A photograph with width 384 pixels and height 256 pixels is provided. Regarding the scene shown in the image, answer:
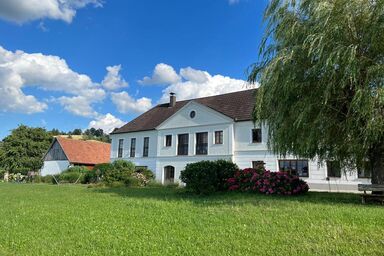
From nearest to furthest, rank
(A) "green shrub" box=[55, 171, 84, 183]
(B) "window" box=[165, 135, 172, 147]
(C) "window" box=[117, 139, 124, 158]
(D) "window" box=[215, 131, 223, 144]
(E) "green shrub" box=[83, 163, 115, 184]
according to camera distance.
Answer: (D) "window" box=[215, 131, 223, 144], (E) "green shrub" box=[83, 163, 115, 184], (B) "window" box=[165, 135, 172, 147], (A) "green shrub" box=[55, 171, 84, 183], (C) "window" box=[117, 139, 124, 158]

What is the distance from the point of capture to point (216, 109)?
30.2m

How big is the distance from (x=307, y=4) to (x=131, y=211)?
9433 mm

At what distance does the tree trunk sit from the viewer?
12.0 metres

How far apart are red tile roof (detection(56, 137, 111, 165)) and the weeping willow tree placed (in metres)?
37.3

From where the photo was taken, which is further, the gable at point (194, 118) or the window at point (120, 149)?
the window at point (120, 149)

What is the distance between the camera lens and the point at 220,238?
6.43 m

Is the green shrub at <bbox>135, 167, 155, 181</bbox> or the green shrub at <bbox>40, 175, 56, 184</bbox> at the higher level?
the green shrub at <bbox>135, 167, 155, 181</bbox>

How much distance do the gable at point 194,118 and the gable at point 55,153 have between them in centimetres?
1818

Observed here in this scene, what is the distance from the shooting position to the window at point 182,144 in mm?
32375

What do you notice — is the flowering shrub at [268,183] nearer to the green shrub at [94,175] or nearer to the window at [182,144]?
the window at [182,144]

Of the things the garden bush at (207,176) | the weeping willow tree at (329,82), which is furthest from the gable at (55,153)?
the weeping willow tree at (329,82)

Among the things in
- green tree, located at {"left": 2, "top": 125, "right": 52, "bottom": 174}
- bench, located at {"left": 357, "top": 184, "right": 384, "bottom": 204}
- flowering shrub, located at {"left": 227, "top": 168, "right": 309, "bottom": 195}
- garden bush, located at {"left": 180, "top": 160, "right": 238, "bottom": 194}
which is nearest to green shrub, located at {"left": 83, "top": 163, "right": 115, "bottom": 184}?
garden bush, located at {"left": 180, "top": 160, "right": 238, "bottom": 194}

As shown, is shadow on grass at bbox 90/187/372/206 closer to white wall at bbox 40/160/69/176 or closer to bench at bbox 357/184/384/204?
bench at bbox 357/184/384/204

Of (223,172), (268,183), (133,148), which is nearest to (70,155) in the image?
(133,148)
